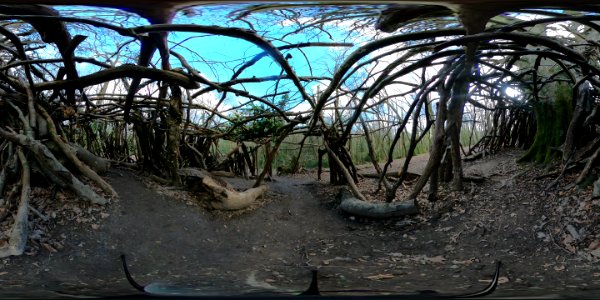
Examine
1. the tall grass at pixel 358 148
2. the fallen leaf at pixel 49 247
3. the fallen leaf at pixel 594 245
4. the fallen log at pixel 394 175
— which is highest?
the tall grass at pixel 358 148

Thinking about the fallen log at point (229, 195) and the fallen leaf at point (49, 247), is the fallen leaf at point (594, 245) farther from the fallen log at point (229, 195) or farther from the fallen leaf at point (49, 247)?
the fallen leaf at point (49, 247)

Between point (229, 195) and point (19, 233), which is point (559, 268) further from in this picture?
point (19, 233)

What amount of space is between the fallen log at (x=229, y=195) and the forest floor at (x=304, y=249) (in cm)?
1

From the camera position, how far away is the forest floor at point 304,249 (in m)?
0.64

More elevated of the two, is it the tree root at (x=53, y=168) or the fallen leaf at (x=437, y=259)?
the tree root at (x=53, y=168)

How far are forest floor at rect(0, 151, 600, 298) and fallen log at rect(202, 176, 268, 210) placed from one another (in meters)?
0.01

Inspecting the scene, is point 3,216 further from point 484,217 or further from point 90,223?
point 484,217

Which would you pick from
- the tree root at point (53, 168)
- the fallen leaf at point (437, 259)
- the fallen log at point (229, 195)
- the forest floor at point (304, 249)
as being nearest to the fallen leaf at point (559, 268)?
the forest floor at point (304, 249)

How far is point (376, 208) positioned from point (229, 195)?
0.76 feet

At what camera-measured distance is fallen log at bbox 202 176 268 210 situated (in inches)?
26.7

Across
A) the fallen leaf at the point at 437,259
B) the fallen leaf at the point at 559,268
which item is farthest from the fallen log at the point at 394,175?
the fallen leaf at the point at 559,268

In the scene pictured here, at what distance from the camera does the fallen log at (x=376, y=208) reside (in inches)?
27.0

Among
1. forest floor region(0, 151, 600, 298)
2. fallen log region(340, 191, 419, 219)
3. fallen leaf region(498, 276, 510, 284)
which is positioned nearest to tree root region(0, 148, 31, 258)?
forest floor region(0, 151, 600, 298)

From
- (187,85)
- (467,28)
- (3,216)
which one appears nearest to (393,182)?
(467,28)
